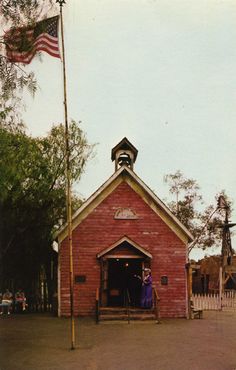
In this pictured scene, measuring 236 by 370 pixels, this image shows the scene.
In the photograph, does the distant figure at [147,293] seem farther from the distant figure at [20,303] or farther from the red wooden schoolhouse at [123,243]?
the distant figure at [20,303]

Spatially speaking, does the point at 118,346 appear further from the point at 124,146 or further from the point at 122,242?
the point at 124,146

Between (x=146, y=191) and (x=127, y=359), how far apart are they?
11.6 m

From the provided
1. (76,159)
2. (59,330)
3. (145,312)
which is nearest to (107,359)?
(59,330)

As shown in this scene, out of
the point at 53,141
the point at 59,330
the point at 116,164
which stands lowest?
the point at 59,330

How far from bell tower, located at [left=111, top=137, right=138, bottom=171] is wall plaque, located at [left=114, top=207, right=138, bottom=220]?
2.35 metres

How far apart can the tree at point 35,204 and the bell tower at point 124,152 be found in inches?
183

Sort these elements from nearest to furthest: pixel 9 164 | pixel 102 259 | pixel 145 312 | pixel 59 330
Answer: pixel 9 164 < pixel 59 330 < pixel 145 312 < pixel 102 259

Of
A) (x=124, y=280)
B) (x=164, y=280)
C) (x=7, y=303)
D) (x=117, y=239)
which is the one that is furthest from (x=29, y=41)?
(x=7, y=303)

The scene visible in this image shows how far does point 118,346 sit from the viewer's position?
44.2 feet

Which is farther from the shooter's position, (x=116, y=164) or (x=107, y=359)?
(x=116, y=164)

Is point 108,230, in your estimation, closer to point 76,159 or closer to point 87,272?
point 87,272

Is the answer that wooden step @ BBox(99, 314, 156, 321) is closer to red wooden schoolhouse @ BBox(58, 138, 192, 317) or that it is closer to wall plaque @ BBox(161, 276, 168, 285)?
red wooden schoolhouse @ BBox(58, 138, 192, 317)

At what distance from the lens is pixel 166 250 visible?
2230cm

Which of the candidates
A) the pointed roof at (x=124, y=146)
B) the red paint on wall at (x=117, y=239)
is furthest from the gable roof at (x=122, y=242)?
the pointed roof at (x=124, y=146)
